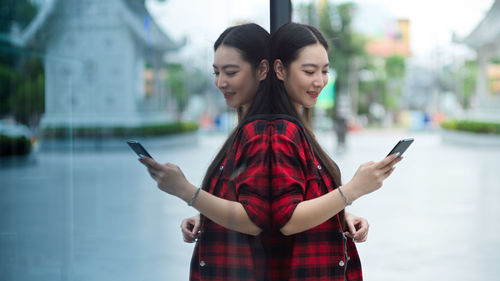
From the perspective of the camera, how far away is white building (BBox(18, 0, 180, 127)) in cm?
146

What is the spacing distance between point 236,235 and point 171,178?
195 millimetres

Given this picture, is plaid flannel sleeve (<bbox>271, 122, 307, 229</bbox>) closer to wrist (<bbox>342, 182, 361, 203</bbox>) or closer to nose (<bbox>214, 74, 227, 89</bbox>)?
wrist (<bbox>342, 182, 361, 203</bbox>)

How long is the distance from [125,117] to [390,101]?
15.4m

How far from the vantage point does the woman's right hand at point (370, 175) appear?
98 centimetres

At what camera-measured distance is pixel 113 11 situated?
1581 millimetres

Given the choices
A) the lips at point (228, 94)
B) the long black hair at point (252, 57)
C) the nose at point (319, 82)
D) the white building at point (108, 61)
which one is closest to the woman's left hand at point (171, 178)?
the long black hair at point (252, 57)

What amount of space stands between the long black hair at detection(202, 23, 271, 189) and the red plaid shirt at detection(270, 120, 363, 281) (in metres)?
0.09

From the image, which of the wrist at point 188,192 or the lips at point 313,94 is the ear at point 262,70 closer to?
the lips at point 313,94

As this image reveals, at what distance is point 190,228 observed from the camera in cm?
120

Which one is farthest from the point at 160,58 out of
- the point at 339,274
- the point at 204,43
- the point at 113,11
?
the point at 339,274

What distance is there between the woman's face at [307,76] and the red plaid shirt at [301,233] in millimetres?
90

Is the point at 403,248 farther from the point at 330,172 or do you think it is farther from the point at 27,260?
the point at 330,172

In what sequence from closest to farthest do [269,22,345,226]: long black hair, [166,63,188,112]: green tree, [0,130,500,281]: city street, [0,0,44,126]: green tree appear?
[269,22,345,226]: long black hair < [166,63,188,112]: green tree < [0,130,500,281]: city street < [0,0,44,126]: green tree

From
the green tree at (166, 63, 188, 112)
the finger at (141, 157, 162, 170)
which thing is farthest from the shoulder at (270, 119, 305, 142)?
the green tree at (166, 63, 188, 112)
